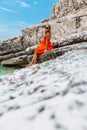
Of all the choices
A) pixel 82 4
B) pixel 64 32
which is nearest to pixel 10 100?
pixel 64 32

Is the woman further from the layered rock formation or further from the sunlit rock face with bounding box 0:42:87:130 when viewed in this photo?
the sunlit rock face with bounding box 0:42:87:130

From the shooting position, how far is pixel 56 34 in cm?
2303

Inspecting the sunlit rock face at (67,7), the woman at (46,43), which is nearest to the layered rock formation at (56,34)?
the sunlit rock face at (67,7)

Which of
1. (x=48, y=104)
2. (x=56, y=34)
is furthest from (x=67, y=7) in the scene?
(x=48, y=104)

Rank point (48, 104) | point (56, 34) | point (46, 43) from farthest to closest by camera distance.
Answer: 1. point (56, 34)
2. point (46, 43)
3. point (48, 104)

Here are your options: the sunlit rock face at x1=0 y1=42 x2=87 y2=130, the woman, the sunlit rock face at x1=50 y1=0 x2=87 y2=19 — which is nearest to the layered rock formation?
the sunlit rock face at x1=50 y1=0 x2=87 y2=19

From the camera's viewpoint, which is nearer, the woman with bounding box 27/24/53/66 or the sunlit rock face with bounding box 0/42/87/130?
the sunlit rock face with bounding box 0/42/87/130

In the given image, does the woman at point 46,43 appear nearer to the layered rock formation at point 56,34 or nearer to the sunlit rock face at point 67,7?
the layered rock formation at point 56,34

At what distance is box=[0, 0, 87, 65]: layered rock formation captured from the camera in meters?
16.5

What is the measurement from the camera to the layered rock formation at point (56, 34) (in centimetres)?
1651

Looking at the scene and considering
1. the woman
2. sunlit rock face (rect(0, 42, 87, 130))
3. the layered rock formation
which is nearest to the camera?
sunlit rock face (rect(0, 42, 87, 130))

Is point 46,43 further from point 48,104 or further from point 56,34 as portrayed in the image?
point 48,104

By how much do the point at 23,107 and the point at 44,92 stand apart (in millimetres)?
350

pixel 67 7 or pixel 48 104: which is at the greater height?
pixel 67 7
